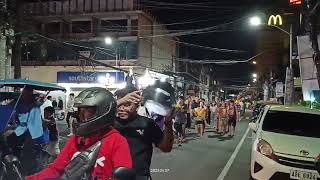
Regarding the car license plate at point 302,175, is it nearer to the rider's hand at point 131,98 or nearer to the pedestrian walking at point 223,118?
the rider's hand at point 131,98

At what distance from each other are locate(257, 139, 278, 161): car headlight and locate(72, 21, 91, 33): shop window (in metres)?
33.0

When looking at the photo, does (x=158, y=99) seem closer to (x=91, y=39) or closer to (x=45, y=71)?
(x=91, y=39)

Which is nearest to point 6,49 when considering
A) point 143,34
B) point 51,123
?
point 51,123

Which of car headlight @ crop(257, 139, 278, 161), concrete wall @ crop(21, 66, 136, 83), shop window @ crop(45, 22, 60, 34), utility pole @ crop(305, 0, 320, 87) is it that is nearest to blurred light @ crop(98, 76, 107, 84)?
concrete wall @ crop(21, 66, 136, 83)

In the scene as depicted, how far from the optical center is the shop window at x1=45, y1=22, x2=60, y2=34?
41500 millimetres

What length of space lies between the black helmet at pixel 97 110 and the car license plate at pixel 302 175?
5.51m

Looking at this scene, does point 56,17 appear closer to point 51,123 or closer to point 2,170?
point 51,123

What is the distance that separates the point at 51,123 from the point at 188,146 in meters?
8.03

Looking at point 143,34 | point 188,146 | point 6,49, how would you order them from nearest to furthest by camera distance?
point 6,49 < point 188,146 < point 143,34

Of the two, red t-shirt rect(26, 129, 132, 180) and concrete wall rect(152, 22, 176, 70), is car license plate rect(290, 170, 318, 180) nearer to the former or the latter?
red t-shirt rect(26, 129, 132, 180)

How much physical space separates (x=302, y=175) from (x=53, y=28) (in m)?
36.9

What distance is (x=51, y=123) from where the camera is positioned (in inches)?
452

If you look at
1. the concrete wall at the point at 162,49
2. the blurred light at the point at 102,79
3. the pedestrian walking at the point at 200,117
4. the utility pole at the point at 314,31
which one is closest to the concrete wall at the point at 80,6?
the concrete wall at the point at 162,49

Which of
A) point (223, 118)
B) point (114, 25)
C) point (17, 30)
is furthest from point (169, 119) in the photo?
point (114, 25)
